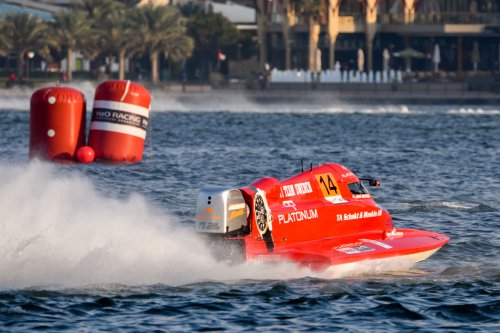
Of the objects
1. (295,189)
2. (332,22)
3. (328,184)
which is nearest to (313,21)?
(332,22)

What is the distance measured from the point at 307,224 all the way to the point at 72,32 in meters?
95.1

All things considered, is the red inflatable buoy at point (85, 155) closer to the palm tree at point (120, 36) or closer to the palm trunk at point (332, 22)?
the palm tree at point (120, 36)

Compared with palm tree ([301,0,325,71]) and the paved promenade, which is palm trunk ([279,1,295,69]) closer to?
palm tree ([301,0,325,71])

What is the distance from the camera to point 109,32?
11656 cm

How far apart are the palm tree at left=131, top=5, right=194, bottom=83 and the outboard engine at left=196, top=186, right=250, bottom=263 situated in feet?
322

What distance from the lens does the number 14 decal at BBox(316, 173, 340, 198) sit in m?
22.6

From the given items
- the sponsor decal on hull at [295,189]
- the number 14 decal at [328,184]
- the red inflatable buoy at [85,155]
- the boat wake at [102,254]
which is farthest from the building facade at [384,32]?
the boat wake at [102,254]

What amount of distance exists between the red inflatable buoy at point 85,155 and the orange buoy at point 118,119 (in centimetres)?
20

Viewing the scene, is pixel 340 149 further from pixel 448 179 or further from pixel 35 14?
pixel 35 14

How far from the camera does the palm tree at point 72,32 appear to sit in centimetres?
11431

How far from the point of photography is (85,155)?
4175cm

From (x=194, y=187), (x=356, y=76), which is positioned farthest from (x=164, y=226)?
(x=356, y=76)

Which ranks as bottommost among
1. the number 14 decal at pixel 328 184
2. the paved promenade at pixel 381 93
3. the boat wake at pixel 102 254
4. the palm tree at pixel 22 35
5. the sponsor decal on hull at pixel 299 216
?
the paved promenade at pixel 381 93

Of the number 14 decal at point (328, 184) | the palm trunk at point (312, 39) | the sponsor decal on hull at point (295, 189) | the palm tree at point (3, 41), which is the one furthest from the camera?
the palm trunk at point (312, 39)
